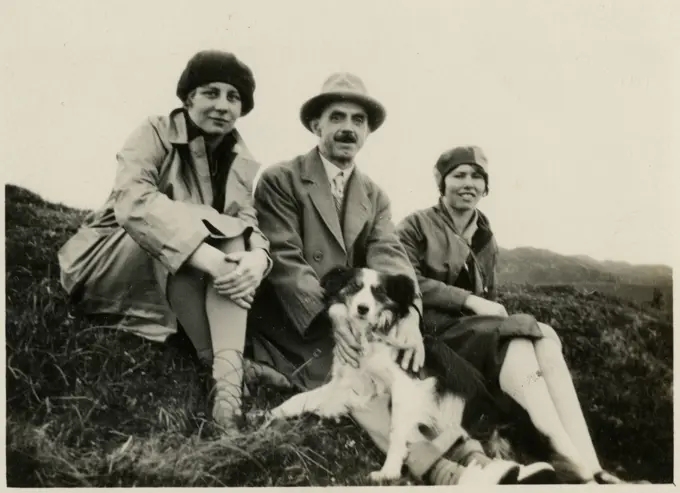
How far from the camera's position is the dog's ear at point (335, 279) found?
5.87 m

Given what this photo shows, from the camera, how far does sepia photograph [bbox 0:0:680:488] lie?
575 centimetres

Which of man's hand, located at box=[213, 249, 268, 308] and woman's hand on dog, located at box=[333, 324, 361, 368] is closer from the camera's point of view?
man's hand, located at box=[213, 249, 268, 308]

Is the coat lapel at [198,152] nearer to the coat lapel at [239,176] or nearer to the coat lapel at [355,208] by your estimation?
the coat lapel at [239,176]

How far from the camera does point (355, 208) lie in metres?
6.07

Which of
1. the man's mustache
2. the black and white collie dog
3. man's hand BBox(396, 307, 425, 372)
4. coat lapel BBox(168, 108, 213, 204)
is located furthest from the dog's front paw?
the man's mustache

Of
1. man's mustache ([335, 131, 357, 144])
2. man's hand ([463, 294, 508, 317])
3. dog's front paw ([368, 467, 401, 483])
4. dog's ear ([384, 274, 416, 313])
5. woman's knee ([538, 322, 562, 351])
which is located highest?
man's mustache ([335, 131, 357, 144])

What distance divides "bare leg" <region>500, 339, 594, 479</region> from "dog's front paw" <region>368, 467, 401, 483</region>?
0.83 meters

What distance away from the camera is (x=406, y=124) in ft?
20.4

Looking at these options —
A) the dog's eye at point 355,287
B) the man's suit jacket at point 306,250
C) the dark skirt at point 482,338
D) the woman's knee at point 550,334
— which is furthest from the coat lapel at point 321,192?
the woman's knee at point 550,334

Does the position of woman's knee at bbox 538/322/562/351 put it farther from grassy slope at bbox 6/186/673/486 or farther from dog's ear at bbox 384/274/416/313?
dog's ear at bbox 384/274/416/313

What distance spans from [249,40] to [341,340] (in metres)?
1.92

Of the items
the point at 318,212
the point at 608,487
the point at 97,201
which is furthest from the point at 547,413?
the point at 97,201

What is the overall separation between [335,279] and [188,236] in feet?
2.97

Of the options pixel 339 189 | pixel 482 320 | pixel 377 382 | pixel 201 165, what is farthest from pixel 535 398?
pixel 201 165
